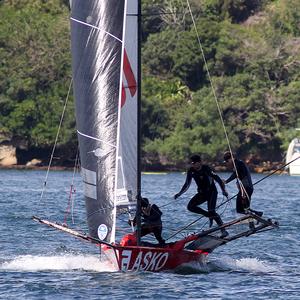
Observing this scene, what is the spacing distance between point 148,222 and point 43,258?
11.2 ft

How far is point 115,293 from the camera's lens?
20.3 m

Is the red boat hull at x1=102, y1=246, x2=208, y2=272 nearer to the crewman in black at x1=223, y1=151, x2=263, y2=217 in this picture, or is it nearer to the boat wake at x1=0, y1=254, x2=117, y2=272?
the boat wake at x1=0, y1=254, x2=117, y2=272

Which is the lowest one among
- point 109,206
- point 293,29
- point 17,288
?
point 17,288

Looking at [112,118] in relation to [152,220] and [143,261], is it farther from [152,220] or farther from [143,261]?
[143,261]

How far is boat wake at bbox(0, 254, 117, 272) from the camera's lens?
23344mm

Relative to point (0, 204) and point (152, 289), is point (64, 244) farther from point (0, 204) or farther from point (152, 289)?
point (0, 204)

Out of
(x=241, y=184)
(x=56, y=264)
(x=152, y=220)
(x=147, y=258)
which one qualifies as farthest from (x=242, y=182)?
(x=56, y=264)

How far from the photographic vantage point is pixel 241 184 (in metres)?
23.0

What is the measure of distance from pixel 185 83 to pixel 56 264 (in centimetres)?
6147

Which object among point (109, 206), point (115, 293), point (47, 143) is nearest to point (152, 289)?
point (115, 293)

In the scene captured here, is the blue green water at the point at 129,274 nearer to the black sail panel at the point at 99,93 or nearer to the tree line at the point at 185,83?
the black sail panel at the point at 99,93

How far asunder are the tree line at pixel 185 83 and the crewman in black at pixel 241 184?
5376 centimetres

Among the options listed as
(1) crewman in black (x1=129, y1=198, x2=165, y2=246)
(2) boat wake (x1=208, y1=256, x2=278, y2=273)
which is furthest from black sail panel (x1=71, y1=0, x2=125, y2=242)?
(2) boat wake (x1=208, y1=256, x2=278, y2=273)

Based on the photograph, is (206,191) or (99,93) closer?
(99,93)
